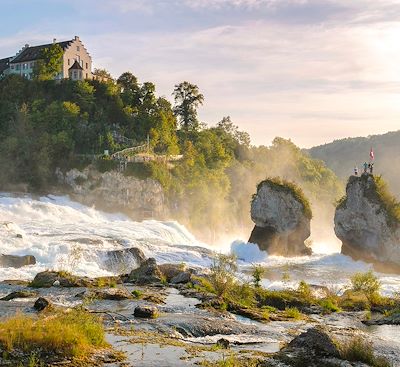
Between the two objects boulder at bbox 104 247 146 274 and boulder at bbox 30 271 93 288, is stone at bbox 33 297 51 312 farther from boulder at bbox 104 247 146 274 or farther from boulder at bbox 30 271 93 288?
boulder at bbox 104 247 146 274

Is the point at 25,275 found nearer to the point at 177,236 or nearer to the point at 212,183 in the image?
the point at 177,236

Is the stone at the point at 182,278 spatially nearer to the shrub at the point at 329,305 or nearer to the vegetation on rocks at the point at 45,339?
the shrub at the point at 329,305

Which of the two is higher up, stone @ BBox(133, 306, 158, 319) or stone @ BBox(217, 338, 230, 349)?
stone @ BBox(217, 338, 230, 349)

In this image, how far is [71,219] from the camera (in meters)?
63.8

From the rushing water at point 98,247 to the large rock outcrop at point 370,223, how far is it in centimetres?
159

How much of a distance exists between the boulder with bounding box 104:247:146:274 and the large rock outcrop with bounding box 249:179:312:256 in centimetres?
2145

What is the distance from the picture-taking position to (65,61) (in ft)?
323

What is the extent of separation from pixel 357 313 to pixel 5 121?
7442 centimetres

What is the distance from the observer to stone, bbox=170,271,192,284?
110ft

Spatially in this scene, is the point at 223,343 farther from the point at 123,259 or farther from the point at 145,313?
the point at 123,259

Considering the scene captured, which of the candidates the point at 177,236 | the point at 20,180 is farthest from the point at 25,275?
the point at 20,180

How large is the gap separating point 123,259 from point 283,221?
24.1 meters

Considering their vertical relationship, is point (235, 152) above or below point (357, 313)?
above

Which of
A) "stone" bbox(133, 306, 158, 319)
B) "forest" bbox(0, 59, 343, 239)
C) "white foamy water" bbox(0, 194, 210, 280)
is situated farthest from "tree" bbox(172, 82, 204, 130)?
"stone" bbox(133, 306, 158, 319)
